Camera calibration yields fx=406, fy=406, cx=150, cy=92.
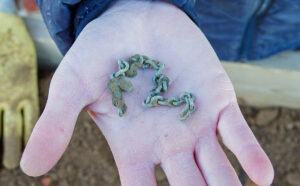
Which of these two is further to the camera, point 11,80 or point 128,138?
point 11,80

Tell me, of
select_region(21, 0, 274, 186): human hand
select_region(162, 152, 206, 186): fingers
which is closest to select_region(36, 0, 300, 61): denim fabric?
select_region(21, 0, 274, 186): human hand

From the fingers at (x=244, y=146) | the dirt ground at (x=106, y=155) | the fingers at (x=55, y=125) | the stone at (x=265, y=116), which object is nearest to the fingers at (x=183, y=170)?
the fingers at (x=244, y=146)

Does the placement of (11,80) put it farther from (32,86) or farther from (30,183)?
(30,183)

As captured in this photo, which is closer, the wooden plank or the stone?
the wooden plank

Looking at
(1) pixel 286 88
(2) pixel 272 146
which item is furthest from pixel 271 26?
(2) pixel 272 146

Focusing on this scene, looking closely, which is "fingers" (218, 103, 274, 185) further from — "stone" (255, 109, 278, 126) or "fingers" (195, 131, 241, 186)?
"stone" (255, 109, 278, 126)

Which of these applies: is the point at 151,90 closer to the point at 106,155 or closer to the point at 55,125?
the point at 55,125
